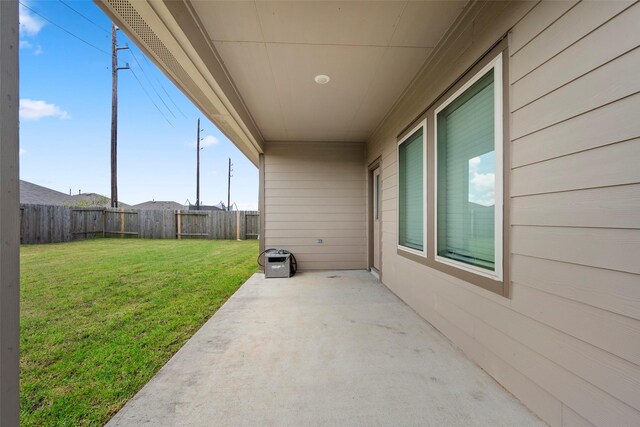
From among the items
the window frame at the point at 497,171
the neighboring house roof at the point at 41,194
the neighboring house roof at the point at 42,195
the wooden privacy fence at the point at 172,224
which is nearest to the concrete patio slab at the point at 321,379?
the window frame at the point at 497,171

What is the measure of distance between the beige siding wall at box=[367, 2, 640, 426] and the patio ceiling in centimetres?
69

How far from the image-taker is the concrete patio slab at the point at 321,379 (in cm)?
144

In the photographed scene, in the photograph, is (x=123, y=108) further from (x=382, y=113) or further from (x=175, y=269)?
(x=382, y=113)

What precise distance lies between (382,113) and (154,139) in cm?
1969

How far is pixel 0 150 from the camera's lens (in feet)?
2.63

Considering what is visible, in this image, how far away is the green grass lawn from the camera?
1.58 metres

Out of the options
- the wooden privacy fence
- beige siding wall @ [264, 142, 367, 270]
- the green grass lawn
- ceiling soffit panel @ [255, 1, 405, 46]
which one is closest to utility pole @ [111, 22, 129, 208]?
the wooden privacy fence

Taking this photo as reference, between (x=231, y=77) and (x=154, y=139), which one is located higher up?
(x=154, y=139)

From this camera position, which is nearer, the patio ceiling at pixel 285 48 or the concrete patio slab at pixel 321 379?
the concrete patio slab at pixel 321 379

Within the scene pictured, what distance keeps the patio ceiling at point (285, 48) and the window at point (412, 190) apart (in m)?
0.67

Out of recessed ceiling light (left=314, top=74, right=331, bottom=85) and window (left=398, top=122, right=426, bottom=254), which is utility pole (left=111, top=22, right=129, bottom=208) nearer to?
recessed ceiling light (left=314, top=74, right=331, bottom=85)

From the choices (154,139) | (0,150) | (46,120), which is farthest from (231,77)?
(154,139)

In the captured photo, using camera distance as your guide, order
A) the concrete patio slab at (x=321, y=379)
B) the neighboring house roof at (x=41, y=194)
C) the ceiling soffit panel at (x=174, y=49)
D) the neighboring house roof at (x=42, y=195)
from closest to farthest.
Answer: the concrete patio slab at (x=321, y=379) < the ceiling soffit panel at (x=174, y=49) < the neighboring house roof at (x=42, y=195) < the neighboring house roof at (x=41, y=194)

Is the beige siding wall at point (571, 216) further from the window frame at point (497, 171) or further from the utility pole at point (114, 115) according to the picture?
the utility pole at point (114, 115)
